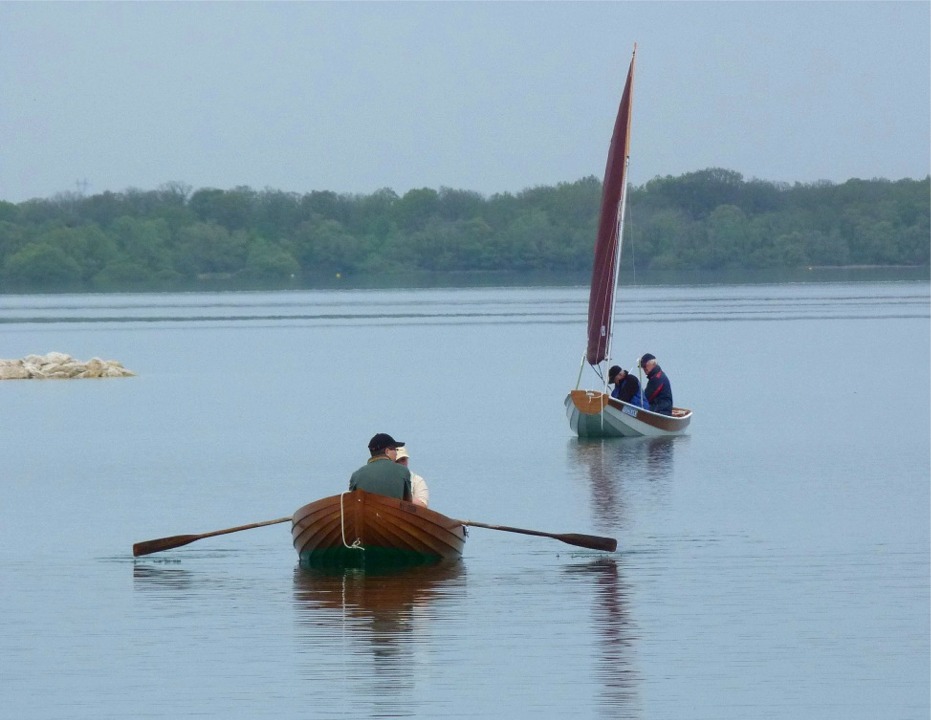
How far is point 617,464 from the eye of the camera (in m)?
30.8

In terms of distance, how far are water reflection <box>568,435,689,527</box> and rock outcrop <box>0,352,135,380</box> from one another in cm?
2467

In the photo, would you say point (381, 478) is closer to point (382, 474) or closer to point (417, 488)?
point (382, 474)

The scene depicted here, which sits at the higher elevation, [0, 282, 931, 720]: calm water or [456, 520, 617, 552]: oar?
[456, 520, 617, 552]: oar

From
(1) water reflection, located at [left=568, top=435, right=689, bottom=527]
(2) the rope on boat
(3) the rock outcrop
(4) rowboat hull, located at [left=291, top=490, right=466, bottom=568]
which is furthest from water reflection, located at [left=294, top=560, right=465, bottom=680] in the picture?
(3) the rock outcrop

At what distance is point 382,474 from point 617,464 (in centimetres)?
1236

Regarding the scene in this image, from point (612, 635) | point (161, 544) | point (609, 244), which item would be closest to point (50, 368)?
point (609, 244)

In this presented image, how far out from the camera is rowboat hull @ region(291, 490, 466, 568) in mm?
18906

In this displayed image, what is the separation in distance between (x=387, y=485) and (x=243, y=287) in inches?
7145

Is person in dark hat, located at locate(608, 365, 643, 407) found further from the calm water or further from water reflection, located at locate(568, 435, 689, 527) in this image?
the calm water

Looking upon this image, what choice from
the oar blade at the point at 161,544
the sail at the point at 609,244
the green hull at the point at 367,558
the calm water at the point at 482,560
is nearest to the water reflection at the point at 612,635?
the calm water at the point at 482,560

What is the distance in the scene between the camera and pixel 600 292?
35875mm

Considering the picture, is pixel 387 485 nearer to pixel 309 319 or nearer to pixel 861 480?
pixel 861 480

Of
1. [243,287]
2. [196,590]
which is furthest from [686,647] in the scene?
[243,287]

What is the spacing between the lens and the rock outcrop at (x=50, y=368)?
55.9 m
